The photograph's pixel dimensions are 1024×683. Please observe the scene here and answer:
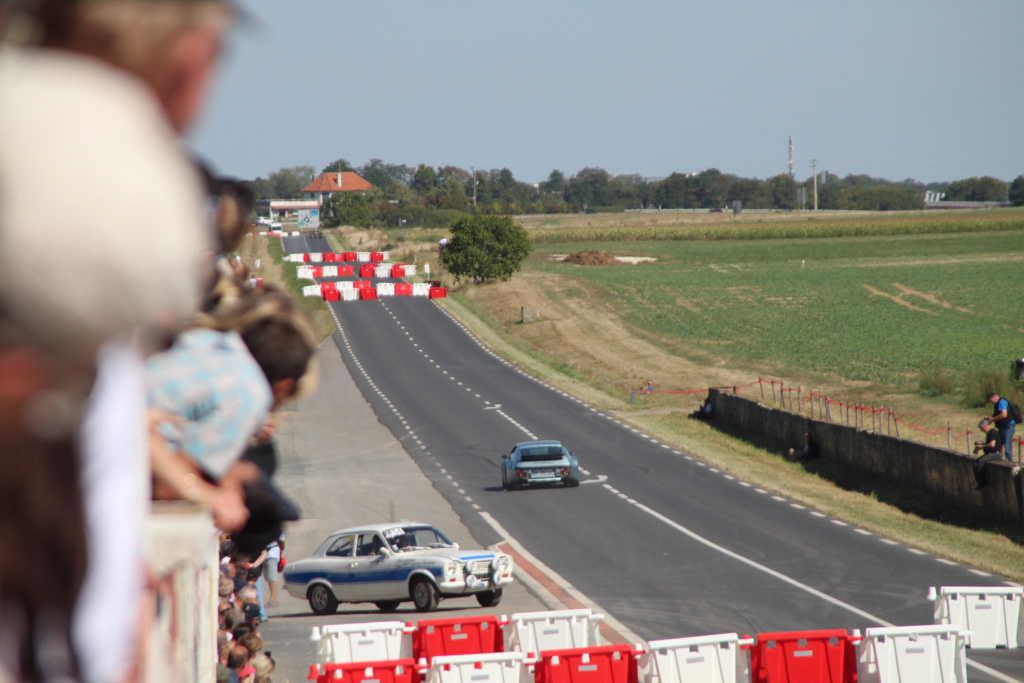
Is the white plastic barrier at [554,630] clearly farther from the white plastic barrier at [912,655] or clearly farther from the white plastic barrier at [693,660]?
the white plastic barrier at [912,655]

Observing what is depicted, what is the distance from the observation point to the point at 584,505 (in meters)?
32.7

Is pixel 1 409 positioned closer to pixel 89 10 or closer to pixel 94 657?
pixel 94 657

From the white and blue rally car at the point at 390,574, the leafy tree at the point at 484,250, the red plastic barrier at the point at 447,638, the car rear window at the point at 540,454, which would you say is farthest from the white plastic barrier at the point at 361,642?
the leafy tree at the point at 484,250

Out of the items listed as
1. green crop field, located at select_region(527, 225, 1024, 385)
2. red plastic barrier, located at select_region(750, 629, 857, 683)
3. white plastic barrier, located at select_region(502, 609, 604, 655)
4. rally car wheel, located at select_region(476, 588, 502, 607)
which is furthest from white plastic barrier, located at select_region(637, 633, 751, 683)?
green crop field, located at select_region(527, 225, 1024, 385)

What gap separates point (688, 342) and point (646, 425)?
28.7 metres

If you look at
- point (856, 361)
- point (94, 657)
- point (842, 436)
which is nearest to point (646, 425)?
point (842, 436)

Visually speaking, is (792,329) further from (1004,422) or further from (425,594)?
(425,594)

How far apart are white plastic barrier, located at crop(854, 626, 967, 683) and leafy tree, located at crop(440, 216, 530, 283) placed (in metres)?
86.5

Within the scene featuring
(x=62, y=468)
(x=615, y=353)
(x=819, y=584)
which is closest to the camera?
(x=62, y=468)

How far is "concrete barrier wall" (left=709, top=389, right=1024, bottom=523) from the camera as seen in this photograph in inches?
1049

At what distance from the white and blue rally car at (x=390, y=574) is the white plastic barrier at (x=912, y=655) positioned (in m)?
8.98

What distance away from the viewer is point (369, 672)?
13.3 meters

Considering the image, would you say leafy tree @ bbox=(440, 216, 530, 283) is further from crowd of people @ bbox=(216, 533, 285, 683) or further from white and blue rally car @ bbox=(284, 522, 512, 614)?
crowd of people @ bbox=(216, 533, 285, 683)

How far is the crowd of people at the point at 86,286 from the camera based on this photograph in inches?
42.1
